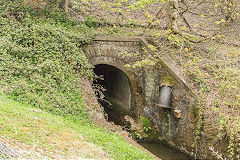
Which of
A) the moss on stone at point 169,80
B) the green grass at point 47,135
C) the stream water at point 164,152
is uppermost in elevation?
the moss on stone at point 169,80

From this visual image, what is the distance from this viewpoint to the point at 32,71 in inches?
299

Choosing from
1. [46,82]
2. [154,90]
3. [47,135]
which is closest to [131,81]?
[154,90]

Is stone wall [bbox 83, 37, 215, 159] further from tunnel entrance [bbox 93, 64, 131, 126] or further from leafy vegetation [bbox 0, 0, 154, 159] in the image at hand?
leafy vegetation [bbox 0, 0, 154, 159]

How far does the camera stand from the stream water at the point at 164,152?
28.7ft

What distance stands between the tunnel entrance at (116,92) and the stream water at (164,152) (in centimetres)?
229

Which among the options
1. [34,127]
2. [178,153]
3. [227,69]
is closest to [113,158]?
[34,127]

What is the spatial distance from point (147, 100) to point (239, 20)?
10.6 meters

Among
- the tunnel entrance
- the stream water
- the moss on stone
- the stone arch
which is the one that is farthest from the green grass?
the tunnel entrance

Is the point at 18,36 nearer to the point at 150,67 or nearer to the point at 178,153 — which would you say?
the point at 150,67

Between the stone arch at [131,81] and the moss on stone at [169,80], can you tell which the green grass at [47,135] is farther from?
the stone arch at [131,81]

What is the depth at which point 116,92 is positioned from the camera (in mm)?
12508

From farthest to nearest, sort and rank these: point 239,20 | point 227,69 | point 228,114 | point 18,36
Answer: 1. point 239,20
2. point 227,69
3. point 18,36
4. point 228,114

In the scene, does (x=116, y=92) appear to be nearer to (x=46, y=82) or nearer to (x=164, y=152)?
(x=164, y=152)

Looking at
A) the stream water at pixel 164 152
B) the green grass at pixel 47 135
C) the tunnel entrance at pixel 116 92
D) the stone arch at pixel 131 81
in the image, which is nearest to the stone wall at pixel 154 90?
the stone arch at pixel 131 81
